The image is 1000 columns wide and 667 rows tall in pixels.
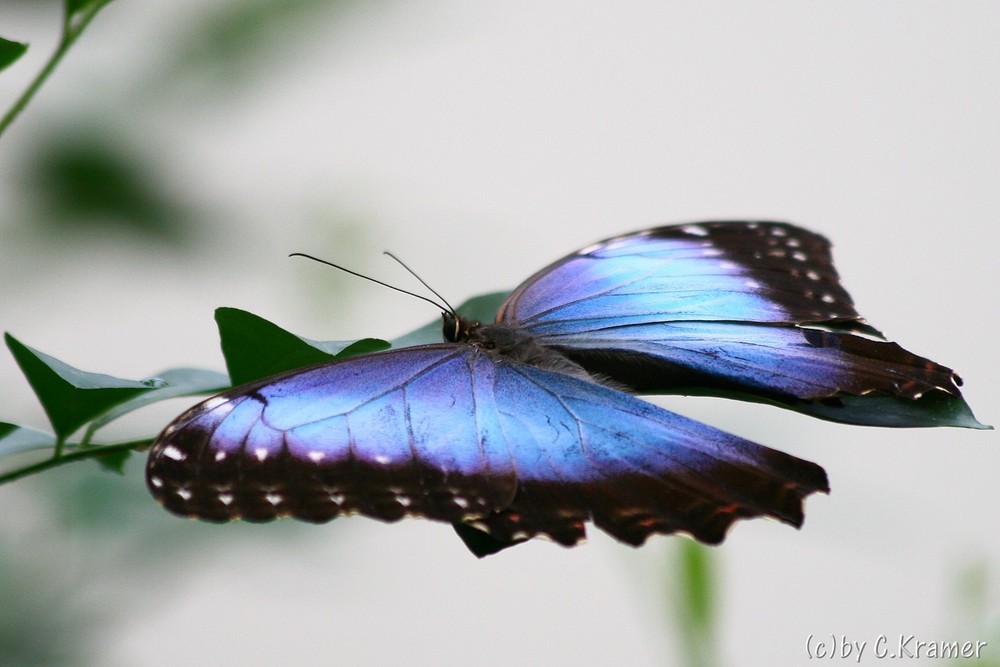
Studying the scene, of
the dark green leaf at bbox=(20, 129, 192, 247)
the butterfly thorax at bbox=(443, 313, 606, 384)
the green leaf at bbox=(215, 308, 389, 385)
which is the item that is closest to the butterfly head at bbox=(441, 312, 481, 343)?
the butterfly thorax at bbox=(443, 313, 606, 384)

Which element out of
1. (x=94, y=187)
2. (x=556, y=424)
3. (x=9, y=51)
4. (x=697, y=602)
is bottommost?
(x=697, y=602)

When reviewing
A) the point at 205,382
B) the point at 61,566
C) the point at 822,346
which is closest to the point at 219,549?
the point at 61,566

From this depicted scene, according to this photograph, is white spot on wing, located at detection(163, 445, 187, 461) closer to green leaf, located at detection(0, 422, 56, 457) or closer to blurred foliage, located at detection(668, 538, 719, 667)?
green leaf, located at detection(0, 422, 56, 457)

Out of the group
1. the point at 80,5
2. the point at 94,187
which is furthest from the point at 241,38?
the point at 80,5

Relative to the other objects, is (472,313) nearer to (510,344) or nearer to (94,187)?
(510,344)

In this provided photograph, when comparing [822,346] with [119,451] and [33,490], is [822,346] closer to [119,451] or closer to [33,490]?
[119,451]
